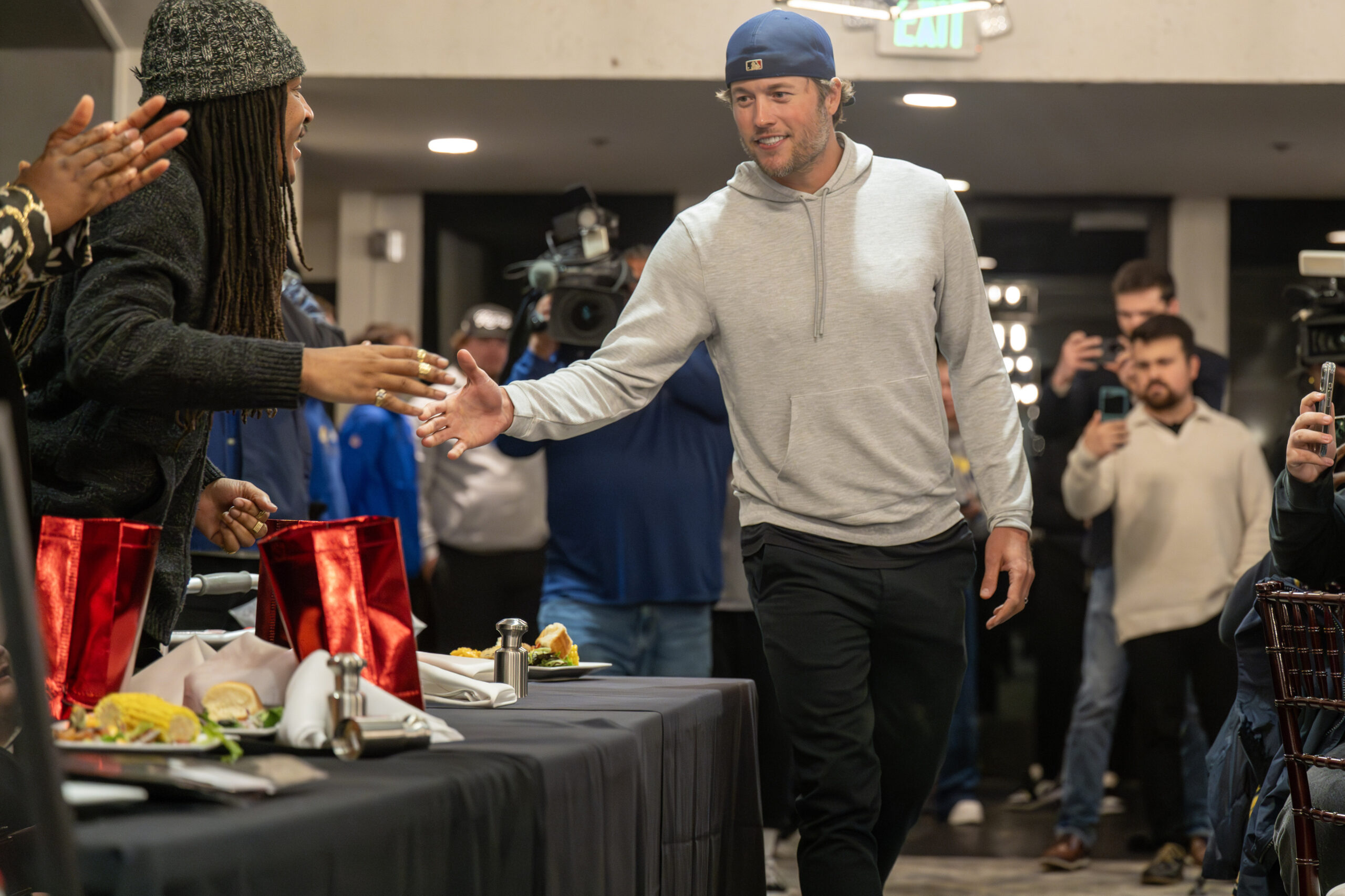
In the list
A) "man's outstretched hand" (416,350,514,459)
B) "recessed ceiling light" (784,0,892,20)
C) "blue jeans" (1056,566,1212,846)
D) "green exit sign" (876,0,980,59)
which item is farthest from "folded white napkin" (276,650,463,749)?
"green exit sign" (876,0,980,59)

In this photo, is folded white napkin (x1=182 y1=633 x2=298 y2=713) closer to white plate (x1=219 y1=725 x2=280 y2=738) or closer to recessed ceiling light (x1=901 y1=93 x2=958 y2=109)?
white plate (x1=219 y1=725 x2=280 y2=738)

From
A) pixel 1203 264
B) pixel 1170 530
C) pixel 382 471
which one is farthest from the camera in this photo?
pixel 1203 264

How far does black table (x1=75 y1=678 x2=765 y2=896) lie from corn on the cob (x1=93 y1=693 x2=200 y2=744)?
0.35 feet

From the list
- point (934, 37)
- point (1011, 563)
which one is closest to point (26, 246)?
point (1011, 563)

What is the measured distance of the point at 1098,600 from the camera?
4.20 metres

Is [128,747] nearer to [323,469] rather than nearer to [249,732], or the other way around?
[249,732]

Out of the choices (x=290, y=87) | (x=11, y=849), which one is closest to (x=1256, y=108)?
(x=290, y=87)

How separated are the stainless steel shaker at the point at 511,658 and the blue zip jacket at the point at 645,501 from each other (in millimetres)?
1657

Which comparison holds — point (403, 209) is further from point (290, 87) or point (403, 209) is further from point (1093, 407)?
point (290, 87)

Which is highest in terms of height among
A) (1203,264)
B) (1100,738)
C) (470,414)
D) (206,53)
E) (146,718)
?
(1203,264)

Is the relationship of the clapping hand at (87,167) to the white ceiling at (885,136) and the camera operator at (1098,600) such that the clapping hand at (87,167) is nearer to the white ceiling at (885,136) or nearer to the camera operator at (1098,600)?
the camera operator at (1098,600)

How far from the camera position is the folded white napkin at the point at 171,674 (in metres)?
1.23

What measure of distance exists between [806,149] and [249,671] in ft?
4.05

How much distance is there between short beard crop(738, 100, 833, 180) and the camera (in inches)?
83.3
